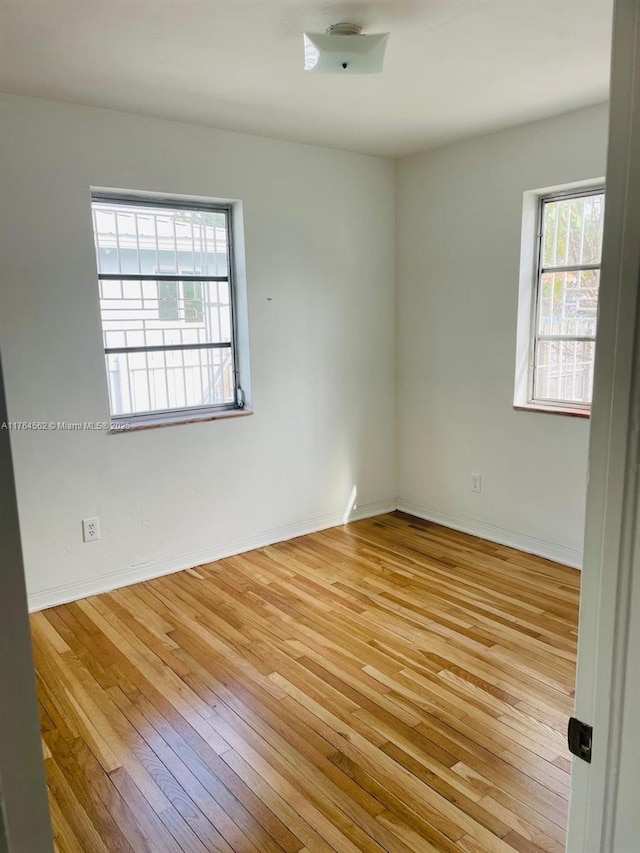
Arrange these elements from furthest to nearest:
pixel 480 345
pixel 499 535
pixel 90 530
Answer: pixel 499 535, pixel 480 345, pixel 90 530

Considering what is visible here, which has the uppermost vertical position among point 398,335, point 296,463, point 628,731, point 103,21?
point 103,21

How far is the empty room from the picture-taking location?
1775 mm

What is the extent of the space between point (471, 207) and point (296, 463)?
2.05 m

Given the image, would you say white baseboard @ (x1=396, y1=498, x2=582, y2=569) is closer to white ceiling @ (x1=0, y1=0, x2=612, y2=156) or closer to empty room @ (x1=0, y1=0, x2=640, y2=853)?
empty room @ (x1=0, y1=0, x2=640, y2=853)

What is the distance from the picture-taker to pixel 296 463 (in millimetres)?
4211

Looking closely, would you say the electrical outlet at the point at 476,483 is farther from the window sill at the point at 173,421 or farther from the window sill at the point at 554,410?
the window sill at the point at 173,421

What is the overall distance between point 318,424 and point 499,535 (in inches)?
57.2

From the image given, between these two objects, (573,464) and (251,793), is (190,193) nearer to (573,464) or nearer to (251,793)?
(573,464)

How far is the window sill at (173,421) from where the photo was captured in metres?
3.41

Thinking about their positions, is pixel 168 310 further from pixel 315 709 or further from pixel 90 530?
pixel 315 709

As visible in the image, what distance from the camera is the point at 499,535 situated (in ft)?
13.5

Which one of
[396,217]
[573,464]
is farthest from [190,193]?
[573,464]

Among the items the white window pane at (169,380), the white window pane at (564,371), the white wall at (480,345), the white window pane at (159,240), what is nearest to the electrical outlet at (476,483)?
the white wall at (480,345)

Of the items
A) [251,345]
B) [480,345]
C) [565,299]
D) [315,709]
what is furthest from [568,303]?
[315,709]
